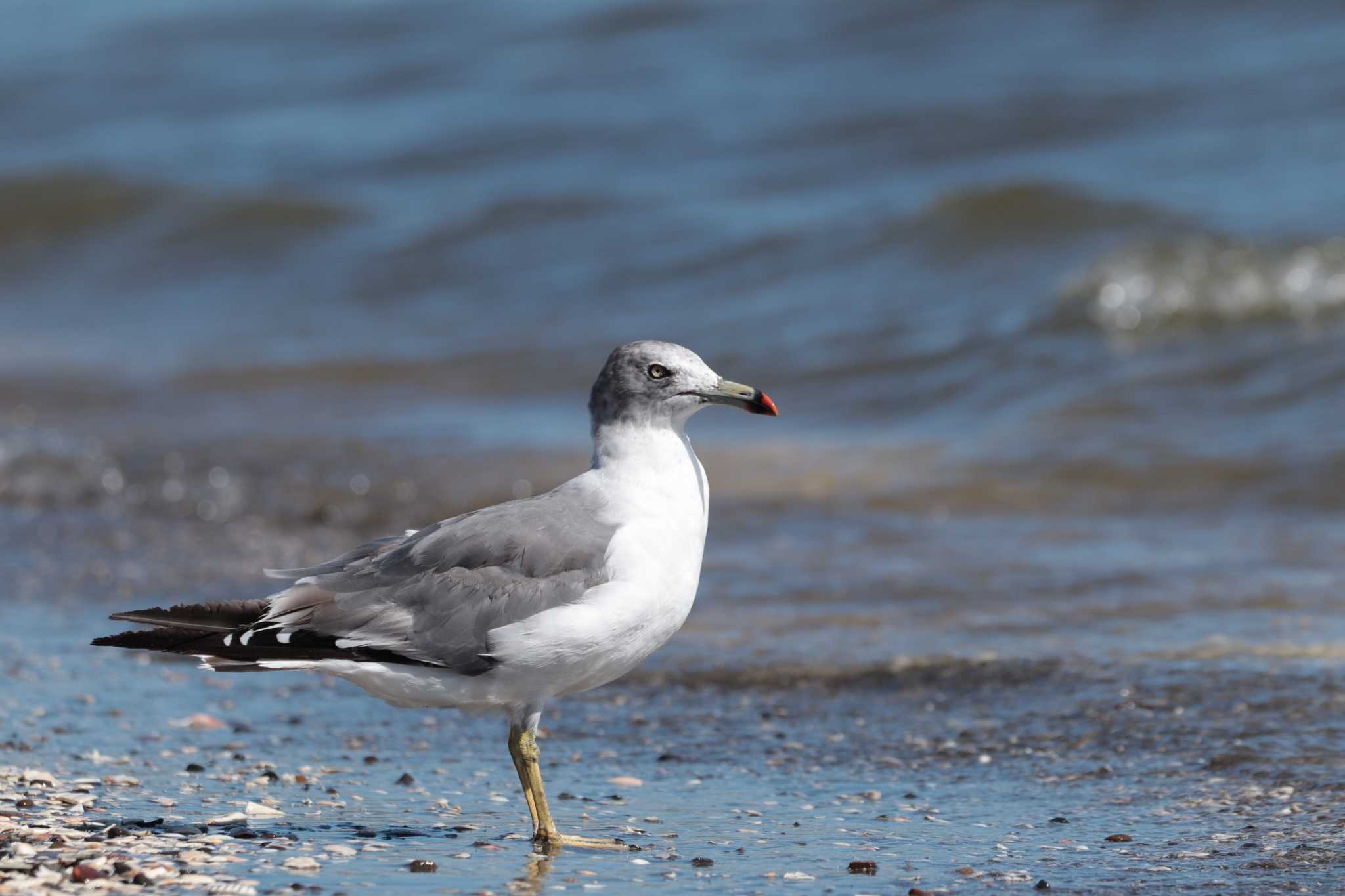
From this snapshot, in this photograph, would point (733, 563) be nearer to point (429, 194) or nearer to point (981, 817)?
point (981, 817)

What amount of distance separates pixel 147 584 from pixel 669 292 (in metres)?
7.27

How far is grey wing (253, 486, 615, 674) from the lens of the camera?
3799 mm

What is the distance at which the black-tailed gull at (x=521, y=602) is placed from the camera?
376 centimetres

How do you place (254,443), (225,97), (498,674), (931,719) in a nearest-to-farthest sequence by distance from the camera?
(498,674) < (931,719) < (254,443) < (225,97)

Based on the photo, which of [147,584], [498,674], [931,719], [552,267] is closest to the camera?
[498,674]

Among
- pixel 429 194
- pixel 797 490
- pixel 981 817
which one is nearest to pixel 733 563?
pixel 797 490

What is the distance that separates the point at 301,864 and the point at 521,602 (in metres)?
0.74

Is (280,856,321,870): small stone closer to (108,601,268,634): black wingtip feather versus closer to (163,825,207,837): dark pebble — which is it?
(163,825,207,837): dark pebble

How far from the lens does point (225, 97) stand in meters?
21.7

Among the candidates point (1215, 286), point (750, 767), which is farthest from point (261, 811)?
point (1215, 286)

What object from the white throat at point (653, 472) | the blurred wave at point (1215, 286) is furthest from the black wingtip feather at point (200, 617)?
the blurred wave at point (1215, 286)

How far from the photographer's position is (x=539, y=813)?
390 centimetres

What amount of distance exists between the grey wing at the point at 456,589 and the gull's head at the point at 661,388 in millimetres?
257

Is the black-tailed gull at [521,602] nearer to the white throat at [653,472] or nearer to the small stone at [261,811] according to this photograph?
the white throat at [653,472]
